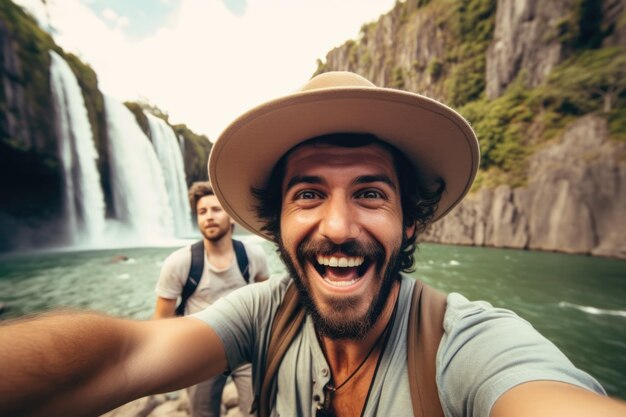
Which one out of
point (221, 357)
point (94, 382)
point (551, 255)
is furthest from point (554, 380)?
point (551, 255)

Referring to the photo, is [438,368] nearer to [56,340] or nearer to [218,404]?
[56,340]

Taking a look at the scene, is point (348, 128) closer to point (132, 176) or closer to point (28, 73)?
point (28, 73)

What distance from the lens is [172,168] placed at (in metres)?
23.1

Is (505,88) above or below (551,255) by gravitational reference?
above

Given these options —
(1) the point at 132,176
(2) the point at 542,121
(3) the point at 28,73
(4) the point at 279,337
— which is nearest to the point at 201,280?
(4) the point at 279,337

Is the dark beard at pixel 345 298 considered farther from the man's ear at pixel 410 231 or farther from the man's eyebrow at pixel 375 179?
the man's ear at pixel 410 231

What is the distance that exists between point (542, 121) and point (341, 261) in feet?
80.3

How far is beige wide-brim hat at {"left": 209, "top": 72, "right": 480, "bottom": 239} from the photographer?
1176 mm

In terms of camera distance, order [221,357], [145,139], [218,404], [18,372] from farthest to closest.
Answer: [145,139] → [218,404] → [221,357] → [18,372]

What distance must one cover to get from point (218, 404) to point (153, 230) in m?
22.5

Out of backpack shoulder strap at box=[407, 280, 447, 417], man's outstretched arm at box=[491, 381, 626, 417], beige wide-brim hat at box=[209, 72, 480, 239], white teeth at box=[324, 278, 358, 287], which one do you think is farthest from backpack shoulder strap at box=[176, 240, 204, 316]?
man's outstretched arm at box=[491, 381, 626, 417]

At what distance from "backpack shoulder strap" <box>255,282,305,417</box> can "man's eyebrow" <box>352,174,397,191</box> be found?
0.68 meters

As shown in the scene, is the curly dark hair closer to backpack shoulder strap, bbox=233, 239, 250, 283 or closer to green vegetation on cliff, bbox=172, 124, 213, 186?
backpack shoulder strap, bbox=233, 239, 250, 283

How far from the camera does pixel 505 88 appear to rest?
22.0 m
